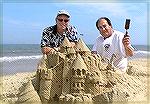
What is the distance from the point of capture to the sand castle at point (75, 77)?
580cm

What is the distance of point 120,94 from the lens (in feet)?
18.5

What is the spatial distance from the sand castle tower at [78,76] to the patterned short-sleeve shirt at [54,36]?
625mm

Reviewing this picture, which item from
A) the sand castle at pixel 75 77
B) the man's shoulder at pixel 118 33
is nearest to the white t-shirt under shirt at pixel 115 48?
the man's shoulder at pixel 118 33

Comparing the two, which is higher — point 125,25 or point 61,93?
point 125,25

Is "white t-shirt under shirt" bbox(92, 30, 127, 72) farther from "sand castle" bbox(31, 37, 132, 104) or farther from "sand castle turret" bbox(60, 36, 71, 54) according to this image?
"sand castle turret" bbox(60, 36, 71, 54)

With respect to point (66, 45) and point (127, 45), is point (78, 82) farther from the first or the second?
point (127, 45)

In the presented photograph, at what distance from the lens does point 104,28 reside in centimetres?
627

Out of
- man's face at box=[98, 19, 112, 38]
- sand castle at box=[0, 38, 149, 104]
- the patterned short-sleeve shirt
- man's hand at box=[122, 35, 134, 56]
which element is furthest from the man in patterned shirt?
man's hand at box=[122, 35, 134, 56]

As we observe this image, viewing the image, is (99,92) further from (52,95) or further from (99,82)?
(52,95)

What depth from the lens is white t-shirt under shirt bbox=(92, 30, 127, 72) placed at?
20.1 ft

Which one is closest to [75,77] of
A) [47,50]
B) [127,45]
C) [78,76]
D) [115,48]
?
[78,76]

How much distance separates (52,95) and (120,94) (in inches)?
49.2

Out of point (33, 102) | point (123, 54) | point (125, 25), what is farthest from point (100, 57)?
point (33, 102)

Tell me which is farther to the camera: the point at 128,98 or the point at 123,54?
the point at 123,54
